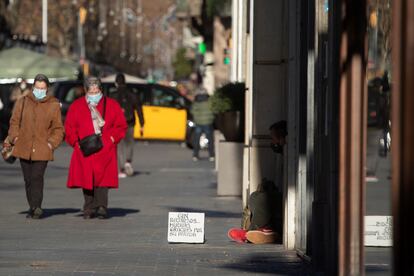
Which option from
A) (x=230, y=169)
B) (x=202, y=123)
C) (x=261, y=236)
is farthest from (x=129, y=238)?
(x=202, y=123)

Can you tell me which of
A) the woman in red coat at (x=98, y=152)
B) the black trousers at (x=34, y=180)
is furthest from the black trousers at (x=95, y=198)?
the black trousers at (x=34, y=180)

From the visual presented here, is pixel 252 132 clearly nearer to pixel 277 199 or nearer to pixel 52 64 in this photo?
pixel 277 199

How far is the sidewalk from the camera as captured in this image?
11.9 meters

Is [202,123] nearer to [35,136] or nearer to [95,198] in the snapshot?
[95,198]

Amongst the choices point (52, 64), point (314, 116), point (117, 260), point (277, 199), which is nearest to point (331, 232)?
point (314, 116)

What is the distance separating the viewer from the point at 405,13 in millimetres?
6137

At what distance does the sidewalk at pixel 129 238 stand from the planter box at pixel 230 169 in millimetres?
229

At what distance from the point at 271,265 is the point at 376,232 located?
3091mm

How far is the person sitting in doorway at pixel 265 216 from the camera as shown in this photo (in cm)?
1405

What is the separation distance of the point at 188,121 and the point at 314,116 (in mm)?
27030

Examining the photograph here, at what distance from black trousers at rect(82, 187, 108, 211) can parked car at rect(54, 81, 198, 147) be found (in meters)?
22.1

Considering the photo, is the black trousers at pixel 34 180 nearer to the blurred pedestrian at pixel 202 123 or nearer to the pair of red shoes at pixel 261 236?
the pair of red shoes at pixel 261 236

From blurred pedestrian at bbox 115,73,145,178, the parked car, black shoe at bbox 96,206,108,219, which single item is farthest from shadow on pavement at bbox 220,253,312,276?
the parked car

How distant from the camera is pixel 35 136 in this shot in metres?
17.0
